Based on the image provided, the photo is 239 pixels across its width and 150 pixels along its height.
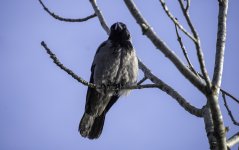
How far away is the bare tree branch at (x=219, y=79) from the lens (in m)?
2.36

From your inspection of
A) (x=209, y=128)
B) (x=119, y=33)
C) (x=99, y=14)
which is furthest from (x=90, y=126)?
(x=209, y=128)

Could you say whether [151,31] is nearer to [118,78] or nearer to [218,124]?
[218,124]

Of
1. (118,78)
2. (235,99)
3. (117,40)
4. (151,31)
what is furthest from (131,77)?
(151,31)

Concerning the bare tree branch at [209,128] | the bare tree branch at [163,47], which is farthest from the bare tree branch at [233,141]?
the bare tree branch at [163,47]

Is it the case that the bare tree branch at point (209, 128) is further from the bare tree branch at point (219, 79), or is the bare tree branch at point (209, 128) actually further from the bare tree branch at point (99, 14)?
the bare tree branch at point (99, 14)

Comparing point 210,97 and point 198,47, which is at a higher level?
point 198,47

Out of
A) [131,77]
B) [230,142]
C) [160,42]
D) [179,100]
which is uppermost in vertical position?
[131,77]

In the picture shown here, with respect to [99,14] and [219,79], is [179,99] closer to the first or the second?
[219,79]

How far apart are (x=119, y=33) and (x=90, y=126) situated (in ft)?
6.19

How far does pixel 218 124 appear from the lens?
2383mm

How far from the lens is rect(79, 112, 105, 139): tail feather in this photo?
278 inches

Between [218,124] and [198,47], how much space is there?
0.53m

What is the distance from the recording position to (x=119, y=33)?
22.9ft

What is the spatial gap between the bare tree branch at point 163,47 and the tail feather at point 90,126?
4.78 m
